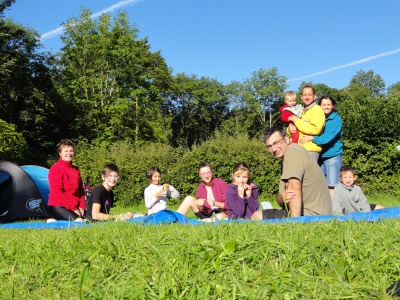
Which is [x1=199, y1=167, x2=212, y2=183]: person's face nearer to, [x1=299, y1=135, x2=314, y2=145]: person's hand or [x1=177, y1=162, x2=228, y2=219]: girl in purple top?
[x1=177, y1=162, x2=228, y2=219]: girl in purple top

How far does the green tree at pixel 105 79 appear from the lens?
3528 cm

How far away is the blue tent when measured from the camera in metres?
10.6

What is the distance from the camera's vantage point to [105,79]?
35.7m

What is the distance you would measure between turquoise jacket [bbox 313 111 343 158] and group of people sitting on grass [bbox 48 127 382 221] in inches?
26.0

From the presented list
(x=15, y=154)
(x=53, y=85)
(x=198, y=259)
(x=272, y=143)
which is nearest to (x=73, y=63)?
(x=53, y=85)

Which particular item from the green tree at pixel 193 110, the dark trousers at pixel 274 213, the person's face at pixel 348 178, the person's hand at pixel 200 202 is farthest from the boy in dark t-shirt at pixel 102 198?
the green tree at pixel 193 110

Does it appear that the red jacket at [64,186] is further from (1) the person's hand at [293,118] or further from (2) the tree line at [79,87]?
(2) the tree line at [79,87]

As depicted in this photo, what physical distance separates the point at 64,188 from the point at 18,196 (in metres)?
2.93

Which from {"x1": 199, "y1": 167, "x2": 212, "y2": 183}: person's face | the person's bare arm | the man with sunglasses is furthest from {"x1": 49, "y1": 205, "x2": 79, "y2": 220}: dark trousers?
the person's bare arm

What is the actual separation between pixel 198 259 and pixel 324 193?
10.00 ft

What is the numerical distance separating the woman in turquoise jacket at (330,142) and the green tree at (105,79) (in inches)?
1051

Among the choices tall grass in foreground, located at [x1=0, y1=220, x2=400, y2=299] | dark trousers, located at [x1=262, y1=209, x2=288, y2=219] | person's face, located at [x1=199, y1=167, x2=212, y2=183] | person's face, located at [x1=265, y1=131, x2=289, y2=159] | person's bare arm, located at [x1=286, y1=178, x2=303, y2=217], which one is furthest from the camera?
person's face, located at [x1=199, y1=167, x2=212, y2=183]

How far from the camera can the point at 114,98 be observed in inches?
1421

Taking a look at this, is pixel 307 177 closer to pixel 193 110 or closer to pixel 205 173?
pixel 205 173
